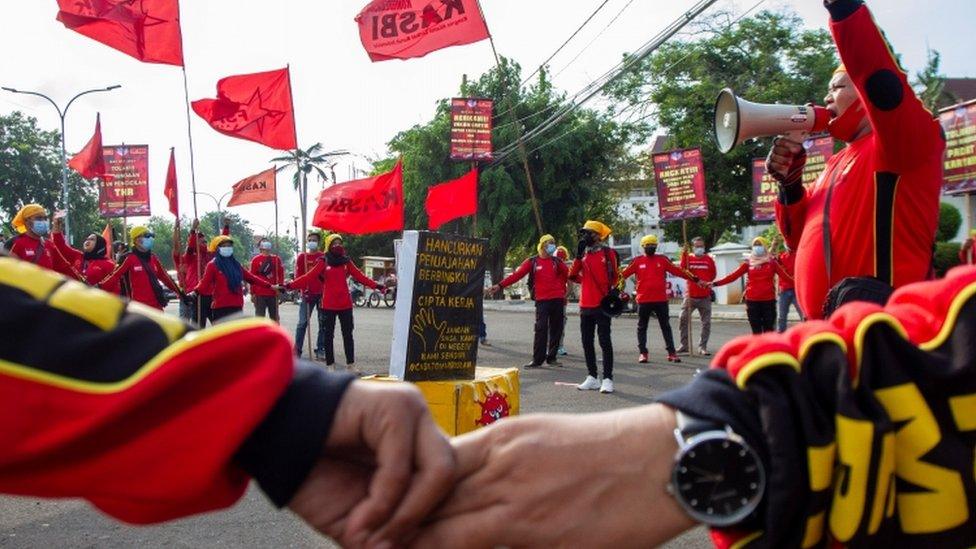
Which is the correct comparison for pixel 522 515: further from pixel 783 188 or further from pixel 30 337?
pixel 783 188

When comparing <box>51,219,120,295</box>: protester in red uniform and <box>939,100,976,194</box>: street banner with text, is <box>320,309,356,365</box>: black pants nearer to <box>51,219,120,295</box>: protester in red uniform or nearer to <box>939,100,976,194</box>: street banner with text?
<box>51,219,120,295</box>: protester in red uniform

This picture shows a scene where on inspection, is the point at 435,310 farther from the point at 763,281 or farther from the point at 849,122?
the point at 763,281

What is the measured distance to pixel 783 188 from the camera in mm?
3020

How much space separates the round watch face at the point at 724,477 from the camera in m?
0.96

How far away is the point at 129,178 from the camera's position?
21.8 m

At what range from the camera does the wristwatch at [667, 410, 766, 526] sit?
956 mm

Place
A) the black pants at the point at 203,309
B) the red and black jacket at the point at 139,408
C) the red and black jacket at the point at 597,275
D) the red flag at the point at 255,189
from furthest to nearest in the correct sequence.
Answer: the red flag at the point at 255,189 < the black pants at the point at 203,309 < the red and black jacket at the point at 597,275 < the red and black jacket at the point at 139,408

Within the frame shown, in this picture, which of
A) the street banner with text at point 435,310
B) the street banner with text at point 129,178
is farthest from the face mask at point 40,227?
the street banner with text at point 129,178

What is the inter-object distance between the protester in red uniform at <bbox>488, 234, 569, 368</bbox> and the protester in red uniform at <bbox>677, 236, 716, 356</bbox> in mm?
2160

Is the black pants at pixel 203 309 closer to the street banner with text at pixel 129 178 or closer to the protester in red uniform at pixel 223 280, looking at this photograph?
the protester in red uniform at pixel 223 280

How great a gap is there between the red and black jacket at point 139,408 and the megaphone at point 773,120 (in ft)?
7.59

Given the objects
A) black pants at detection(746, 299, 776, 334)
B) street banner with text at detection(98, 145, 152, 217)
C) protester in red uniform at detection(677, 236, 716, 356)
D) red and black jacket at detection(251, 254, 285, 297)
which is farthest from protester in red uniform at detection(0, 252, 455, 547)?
street banner with text at detection(98, 145, 152, 217)

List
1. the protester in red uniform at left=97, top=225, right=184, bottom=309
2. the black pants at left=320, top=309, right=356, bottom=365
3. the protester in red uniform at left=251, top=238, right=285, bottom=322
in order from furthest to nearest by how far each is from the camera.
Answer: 1. the protester in red uniform at left=251, top=238, right=285, bottom=322
2. the black pants at left=320, top=309, right=356, bottom=365
3. the protester in red uniform at left=97, top=225, right=184, bottom=309

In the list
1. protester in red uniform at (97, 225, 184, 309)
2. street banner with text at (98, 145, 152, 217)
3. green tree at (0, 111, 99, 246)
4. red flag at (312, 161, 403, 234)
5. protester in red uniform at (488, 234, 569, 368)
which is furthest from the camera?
green tree at (0, 111, 99, 246)
